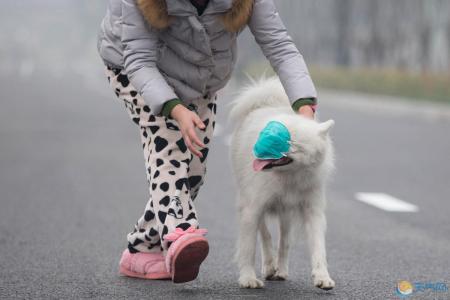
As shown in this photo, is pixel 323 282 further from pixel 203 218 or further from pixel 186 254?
pixel 203 218

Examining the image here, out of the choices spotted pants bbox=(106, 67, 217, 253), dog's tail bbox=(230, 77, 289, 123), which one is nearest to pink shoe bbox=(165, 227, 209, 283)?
spotted pants bbox=(106, 67, 217, 253)

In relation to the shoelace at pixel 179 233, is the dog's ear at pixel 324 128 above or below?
above

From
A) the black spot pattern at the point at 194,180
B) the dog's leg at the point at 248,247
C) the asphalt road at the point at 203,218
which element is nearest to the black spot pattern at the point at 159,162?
the black spot pattern at the point at 194,180

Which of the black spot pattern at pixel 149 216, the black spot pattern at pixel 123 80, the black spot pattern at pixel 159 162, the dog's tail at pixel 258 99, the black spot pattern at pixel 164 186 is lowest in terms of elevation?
the black spot pattern at pixel 149 216

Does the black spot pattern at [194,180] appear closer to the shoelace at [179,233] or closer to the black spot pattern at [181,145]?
the black spot pattern at [181,145]

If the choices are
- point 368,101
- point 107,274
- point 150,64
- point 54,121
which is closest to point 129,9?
point 150,64

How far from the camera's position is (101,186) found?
1142 centimetres

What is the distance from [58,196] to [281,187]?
17.2 feet

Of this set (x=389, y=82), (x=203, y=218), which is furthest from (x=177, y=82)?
(x=389, y=82)

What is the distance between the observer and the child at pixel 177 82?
17.5 feet

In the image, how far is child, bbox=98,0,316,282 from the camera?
532 cm

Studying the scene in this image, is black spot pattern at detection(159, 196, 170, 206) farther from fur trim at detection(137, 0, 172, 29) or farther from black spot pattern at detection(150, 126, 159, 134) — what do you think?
fur trim at detection(137, 0, 172, 29)

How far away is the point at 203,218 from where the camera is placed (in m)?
8.92

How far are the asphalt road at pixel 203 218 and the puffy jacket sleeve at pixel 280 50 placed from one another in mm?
820
